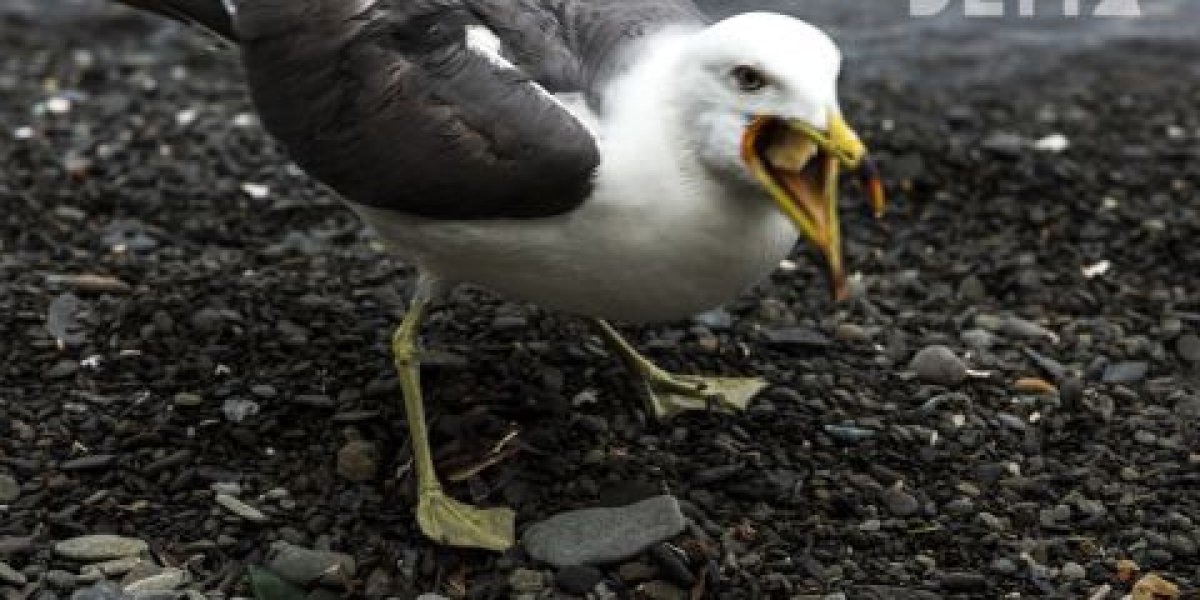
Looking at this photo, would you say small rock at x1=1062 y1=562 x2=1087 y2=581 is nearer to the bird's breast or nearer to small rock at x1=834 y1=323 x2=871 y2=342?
the bird's breast

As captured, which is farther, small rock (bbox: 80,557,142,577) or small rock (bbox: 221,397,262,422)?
small rock (bbox: 221,397,262,422)

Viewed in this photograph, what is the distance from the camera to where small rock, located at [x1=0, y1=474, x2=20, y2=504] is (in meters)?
4.57

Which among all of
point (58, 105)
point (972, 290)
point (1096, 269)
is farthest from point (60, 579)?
point (58, 105)

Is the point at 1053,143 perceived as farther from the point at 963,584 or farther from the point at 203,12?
the point at 203,12

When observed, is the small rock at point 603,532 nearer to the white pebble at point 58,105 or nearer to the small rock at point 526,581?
the small rock at point 526,581

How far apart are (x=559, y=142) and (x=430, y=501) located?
1.07 meters

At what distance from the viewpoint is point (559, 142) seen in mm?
4066

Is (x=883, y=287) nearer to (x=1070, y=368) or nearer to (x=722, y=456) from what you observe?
(x=1070, y=368)

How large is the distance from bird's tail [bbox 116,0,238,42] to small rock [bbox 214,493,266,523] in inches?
48.7

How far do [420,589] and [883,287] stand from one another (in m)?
2.53

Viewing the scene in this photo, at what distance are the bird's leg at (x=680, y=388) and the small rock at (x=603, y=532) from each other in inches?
24.1

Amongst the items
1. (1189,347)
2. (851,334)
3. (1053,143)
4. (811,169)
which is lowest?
(1053,143)

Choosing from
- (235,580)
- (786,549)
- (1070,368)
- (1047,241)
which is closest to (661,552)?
(786,549)

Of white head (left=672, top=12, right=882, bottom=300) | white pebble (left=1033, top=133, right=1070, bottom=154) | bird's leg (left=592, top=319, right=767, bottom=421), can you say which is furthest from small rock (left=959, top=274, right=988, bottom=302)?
white head (left=672, top=12, right=882, bottom=300)
